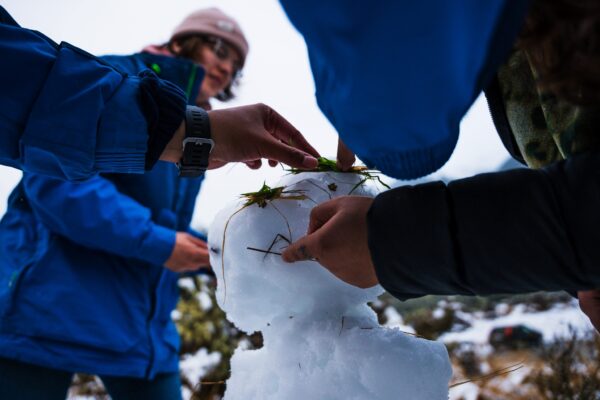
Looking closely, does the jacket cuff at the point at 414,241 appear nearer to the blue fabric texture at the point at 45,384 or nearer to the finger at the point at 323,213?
the finger at the point at 323,213

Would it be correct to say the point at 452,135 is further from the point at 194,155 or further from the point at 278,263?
the point at 194,155

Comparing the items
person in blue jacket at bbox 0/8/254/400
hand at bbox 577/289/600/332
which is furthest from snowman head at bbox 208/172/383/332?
person in blue jacket at bbox 0/8/254/400

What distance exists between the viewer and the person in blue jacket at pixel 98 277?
1.72 meters

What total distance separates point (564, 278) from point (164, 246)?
5.38 feet

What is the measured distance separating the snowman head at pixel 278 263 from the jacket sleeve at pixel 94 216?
0.82m

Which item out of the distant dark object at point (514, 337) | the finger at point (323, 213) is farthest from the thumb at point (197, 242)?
the distant dark object at point (514, 337)

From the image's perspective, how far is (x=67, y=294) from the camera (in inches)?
70.2

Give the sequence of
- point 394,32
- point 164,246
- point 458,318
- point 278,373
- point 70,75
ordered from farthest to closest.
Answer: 1. point 458,318
2. point 164,246
3. point 278,373
4. point 70,75
5. point 394,32

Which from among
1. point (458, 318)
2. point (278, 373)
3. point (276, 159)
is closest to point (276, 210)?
point (276, 159)

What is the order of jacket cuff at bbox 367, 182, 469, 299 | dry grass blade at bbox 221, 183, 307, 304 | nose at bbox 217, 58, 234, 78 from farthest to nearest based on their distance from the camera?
nose at bbox 217, 58, 234, 78 < dry grass blade at bbox 221, 183, 307, 304 < jacket cuff at bbox 367, 182, 469, 299

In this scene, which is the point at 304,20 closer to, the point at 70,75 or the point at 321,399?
the point at 70,75

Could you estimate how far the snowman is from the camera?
41.5 inches

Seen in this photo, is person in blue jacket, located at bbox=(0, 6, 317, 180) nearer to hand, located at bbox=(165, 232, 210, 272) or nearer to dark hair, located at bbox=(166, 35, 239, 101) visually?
hand, located at bbox=(165, 232, 210, 272)

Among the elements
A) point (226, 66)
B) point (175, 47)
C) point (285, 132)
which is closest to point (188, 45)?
point (175, 47)
